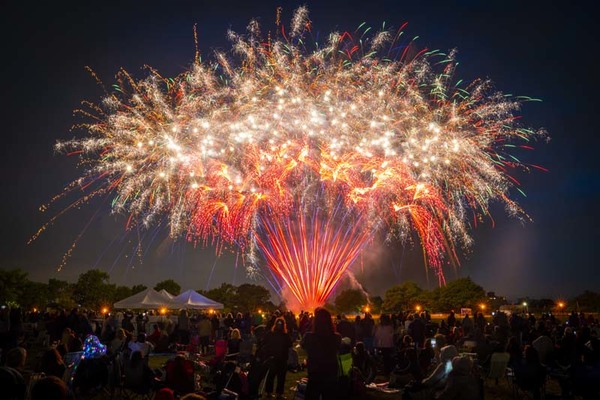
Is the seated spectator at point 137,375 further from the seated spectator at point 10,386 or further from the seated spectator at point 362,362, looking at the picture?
the seated spectator at point 362,362

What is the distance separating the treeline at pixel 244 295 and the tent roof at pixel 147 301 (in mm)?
62175

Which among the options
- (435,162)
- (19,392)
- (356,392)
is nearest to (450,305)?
(435,162)

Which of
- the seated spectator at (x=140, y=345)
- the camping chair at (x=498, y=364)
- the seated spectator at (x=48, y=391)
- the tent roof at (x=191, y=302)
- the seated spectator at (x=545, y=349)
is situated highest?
the tent roof at (x=191, y=302)

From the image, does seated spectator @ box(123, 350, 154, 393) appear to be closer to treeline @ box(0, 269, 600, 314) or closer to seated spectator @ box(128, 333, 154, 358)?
seated spectator @ box(128, 333, 154, 358)

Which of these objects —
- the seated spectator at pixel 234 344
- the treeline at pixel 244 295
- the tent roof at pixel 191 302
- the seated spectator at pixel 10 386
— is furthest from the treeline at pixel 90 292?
the seated spectator at pixel 10 386

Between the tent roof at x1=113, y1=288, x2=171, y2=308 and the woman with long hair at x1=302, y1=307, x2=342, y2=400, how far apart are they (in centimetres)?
1906

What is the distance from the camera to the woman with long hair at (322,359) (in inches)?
300

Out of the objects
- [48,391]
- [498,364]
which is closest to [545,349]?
[498,364]

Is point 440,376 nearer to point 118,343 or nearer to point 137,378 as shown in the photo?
point 137,378

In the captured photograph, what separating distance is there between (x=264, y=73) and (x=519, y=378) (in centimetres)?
1511

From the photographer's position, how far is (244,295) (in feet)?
323

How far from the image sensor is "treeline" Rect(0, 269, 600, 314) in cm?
9000

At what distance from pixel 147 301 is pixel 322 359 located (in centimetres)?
1968

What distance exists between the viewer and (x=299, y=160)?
22531 millimetres
